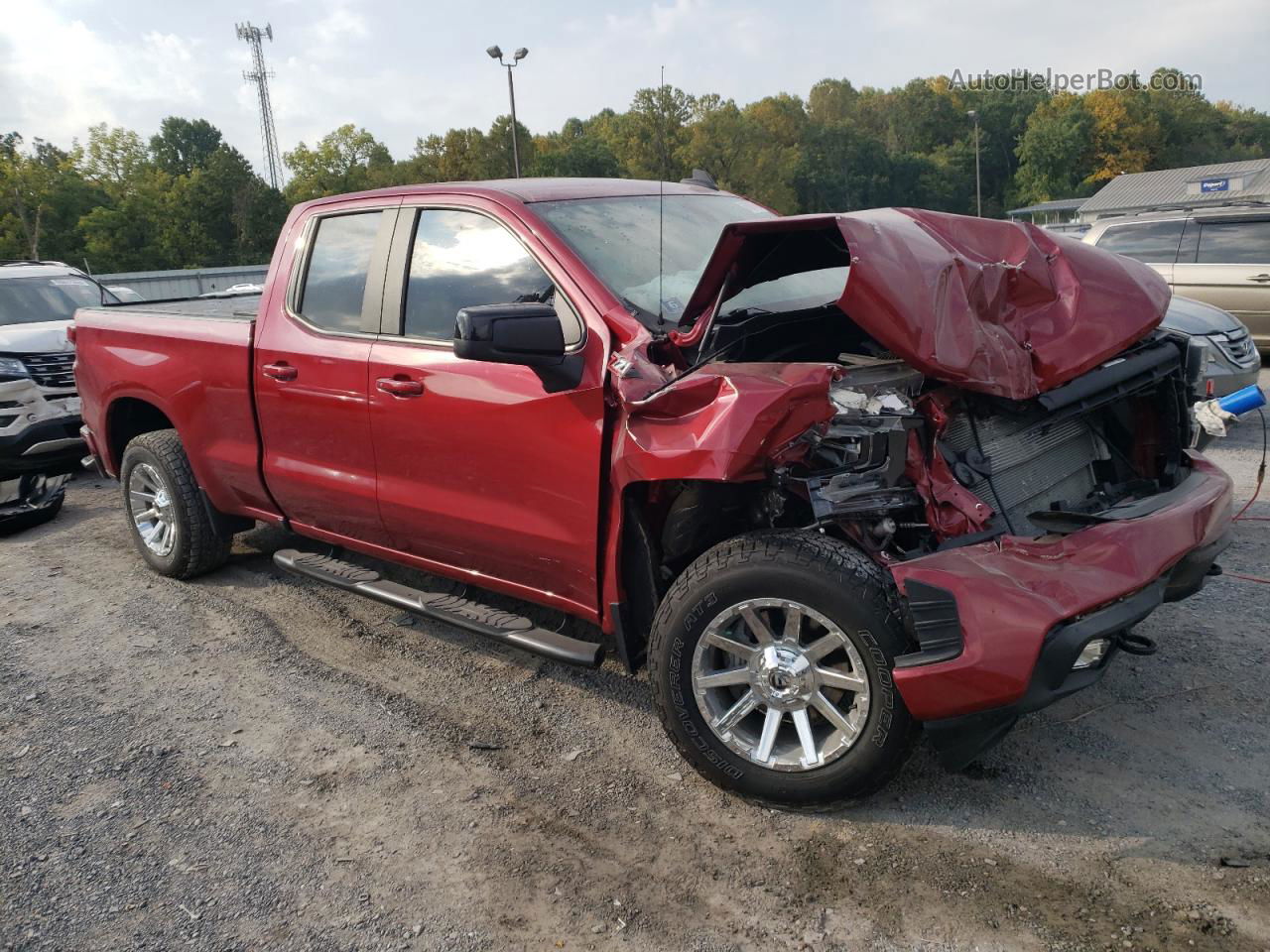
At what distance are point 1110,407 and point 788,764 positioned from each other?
1.89m

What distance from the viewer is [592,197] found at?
12.9 feet

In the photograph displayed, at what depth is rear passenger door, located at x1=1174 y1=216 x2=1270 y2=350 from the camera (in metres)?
10.3

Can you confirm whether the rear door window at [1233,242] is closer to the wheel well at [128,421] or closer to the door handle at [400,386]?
the door handle at [400,386]

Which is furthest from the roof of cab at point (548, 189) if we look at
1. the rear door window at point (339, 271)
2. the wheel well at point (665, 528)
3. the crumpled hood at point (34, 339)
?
the crumpled hood at point (34, 339)

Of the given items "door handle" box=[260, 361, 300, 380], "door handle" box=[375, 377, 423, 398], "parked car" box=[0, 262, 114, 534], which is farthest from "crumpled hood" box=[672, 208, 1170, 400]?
"parked car" box=[0, 262, 114, 534]

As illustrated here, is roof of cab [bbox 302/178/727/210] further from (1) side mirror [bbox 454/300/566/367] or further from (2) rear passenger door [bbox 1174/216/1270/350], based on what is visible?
(2) rear passenger door [bbox 1174/216/1270/350]

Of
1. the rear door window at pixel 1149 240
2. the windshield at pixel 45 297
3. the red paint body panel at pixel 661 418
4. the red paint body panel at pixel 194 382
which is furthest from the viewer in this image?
the rear door window at pixel 1149 240

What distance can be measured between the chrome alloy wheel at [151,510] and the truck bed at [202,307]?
2.88 ft

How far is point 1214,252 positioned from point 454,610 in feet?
32.9

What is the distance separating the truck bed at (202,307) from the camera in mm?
5020

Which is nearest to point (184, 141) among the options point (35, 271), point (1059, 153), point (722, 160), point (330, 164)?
point (330, 164)

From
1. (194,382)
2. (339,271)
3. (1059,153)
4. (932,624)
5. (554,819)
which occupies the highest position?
(1059,153)

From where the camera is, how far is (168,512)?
214 inches

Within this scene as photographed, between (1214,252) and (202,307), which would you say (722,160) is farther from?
(202,307)
